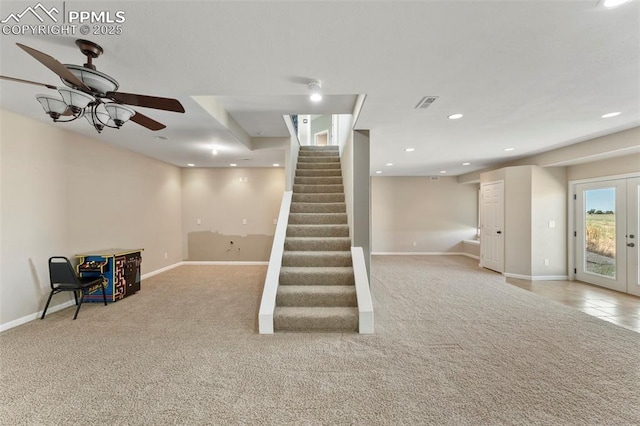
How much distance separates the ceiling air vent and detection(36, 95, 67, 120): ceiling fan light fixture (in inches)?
123

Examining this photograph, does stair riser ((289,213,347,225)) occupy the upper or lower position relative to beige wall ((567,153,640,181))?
lower

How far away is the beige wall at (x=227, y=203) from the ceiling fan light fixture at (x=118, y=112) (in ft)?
16.5

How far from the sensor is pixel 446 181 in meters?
8.81

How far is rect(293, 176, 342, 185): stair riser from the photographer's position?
221 inches

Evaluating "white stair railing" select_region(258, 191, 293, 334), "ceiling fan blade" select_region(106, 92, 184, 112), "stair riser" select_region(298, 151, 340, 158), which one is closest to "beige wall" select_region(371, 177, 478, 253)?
"stair riser" select_region(298, 151, 340, 158)

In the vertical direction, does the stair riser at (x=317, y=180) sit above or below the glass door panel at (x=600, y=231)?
above

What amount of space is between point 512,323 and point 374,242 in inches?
218

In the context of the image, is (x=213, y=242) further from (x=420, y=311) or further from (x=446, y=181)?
(x=446, y=181)

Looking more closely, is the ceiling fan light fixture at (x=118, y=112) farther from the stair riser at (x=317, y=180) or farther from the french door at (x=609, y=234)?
the french door at (x=609, y=234)

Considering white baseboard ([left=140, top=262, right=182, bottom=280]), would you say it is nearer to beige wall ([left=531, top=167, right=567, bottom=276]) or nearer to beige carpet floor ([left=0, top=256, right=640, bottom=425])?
beige carpet floor ([left=0, top=256, right=640, bottom=425])

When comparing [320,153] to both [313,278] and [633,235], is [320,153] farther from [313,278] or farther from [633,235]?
[633,235]

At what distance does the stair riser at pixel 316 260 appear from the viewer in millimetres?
3859

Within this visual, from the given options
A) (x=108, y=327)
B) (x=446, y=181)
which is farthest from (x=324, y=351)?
(x=446, y=181)

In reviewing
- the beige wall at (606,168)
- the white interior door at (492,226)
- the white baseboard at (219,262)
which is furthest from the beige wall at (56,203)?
the beige wall at (606,168)
